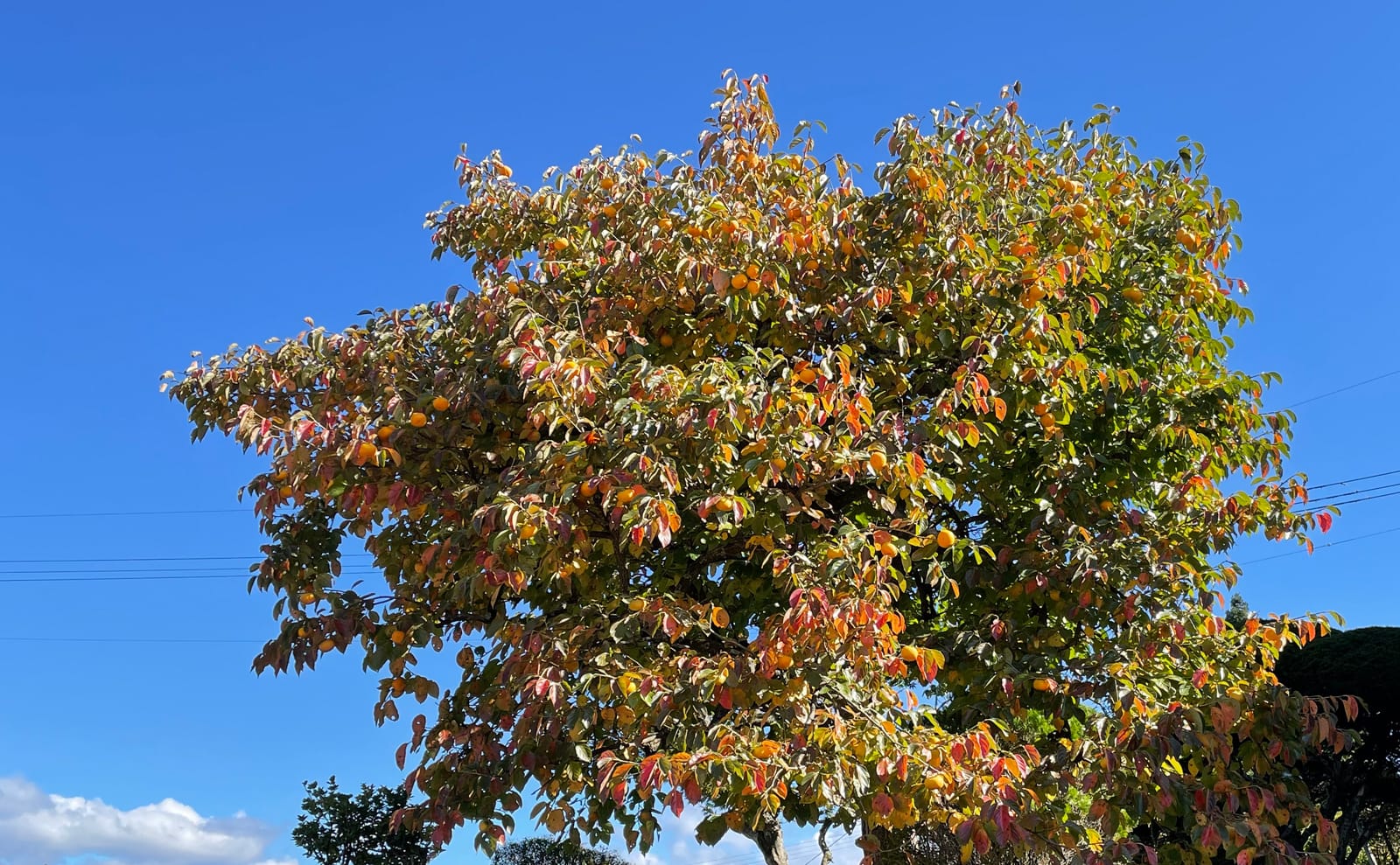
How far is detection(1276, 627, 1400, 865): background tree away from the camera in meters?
9.17

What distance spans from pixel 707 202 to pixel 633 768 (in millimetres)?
3219

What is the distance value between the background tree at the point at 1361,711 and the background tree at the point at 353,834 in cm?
824

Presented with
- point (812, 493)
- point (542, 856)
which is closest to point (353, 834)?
point (542, 856)

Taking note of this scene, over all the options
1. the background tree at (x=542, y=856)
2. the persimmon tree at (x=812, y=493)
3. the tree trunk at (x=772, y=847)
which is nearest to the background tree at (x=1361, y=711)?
the persimmon tree at (x=812, y=493)

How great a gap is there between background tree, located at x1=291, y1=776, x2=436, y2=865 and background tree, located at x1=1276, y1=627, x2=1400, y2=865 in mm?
8244

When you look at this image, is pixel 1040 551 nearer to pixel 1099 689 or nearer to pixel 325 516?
pixel 1099 689

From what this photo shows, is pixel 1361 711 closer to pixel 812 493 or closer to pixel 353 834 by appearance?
pixel 812 493

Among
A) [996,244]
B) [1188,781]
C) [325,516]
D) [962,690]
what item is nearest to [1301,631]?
[1188,781]

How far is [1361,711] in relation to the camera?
905 cm

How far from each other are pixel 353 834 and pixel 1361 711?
29.9 ft

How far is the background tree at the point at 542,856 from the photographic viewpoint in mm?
13992

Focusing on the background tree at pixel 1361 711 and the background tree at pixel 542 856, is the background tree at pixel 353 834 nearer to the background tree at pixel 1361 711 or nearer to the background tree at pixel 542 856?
the background tree at pixel 542 856

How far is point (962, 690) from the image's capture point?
22.2 feet

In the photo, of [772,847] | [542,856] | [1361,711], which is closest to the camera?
[772,847]
